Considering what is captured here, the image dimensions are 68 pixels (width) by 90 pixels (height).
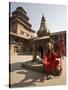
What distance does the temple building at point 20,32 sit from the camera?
2277mm

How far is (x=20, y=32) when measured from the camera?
2318 mm

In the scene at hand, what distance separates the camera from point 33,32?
92.5 inches

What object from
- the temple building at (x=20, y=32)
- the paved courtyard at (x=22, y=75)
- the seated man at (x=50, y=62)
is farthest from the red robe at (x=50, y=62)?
the temple building at (x=20, y=32)

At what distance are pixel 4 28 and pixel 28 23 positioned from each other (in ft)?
0.83

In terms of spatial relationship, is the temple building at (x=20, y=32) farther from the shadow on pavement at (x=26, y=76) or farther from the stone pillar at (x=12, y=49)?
the shadow on pavement at (x=26, y=76)

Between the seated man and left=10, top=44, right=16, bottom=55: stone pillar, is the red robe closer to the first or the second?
the seated man

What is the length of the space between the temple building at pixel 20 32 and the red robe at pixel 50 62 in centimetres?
21

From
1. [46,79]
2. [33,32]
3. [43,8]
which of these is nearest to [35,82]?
[46,79]

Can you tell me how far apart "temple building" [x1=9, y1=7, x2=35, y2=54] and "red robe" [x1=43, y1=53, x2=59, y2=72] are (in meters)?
0.21

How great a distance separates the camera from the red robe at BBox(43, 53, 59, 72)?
240 centimetres

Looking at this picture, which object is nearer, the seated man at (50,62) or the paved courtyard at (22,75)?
the paved courtyard at (22,75)

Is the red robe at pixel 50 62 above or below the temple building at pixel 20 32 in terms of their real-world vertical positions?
below

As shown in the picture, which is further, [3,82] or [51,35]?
[51,35]

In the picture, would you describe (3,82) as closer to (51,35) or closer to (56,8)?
(51,35)
